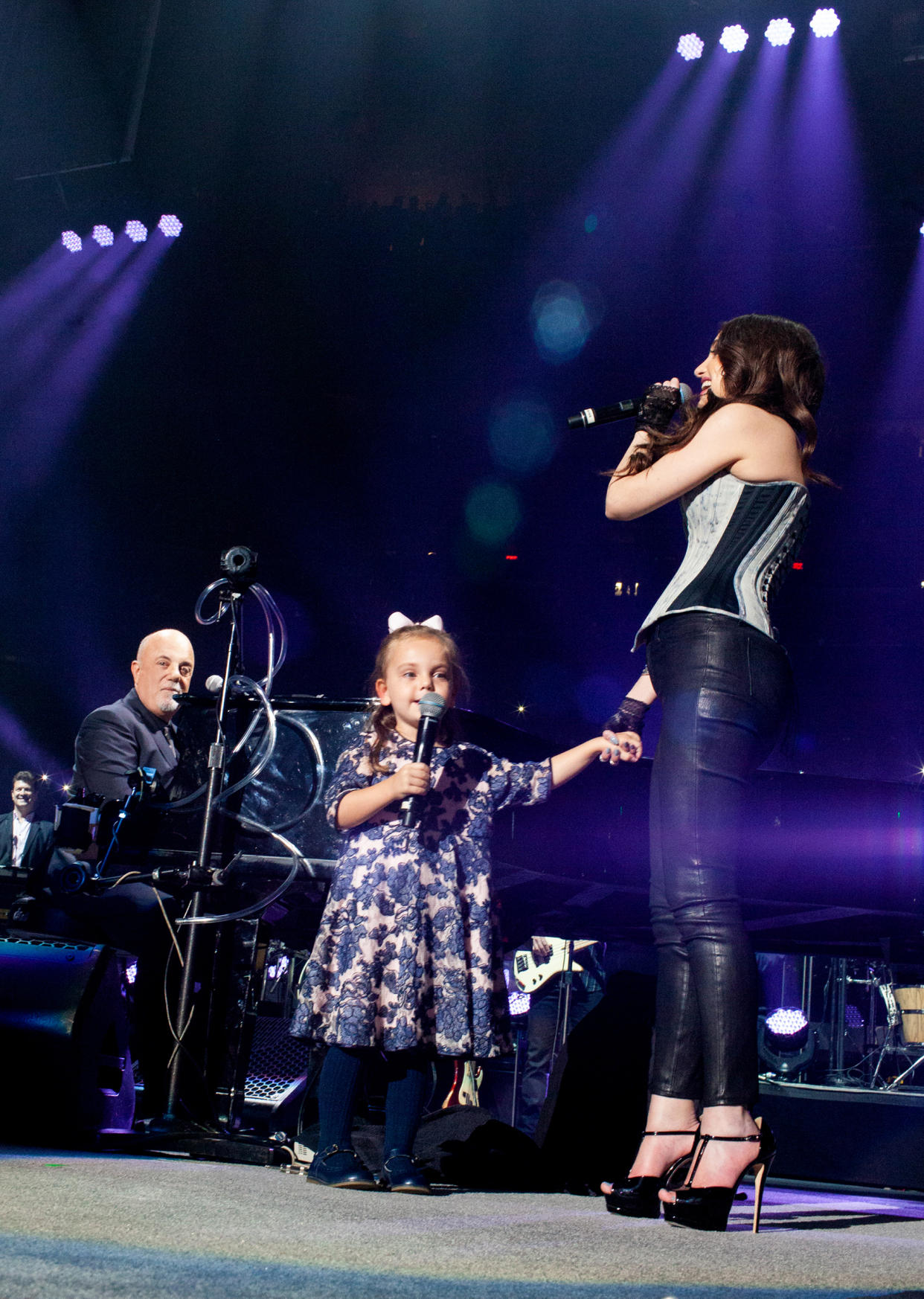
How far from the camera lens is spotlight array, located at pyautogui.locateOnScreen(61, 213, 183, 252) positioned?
25.8 ft

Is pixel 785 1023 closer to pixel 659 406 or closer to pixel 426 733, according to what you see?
pixel 426 733

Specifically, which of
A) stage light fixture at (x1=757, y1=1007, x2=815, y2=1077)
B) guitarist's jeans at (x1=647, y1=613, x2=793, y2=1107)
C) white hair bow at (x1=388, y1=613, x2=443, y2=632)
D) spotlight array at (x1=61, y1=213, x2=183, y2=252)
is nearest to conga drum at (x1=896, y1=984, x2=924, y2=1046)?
stage light fixture at (x1=757, y1=1007, x2=815, y2=1077)

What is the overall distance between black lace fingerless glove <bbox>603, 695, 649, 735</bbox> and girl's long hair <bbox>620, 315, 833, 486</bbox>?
55cm

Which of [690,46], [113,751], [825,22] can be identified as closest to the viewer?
[113,751]

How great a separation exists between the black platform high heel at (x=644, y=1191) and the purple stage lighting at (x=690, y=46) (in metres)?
6.63

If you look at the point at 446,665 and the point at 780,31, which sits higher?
the point at 780,31

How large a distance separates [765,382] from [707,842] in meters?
0.99

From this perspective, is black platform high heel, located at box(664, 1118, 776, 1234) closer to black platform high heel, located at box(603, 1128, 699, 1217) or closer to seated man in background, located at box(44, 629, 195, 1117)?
black platform high heel, located at box(603, 1128, 699, 1217)

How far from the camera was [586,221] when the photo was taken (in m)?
7.64

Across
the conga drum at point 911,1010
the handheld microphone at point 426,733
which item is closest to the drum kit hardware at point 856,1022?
the conga drum at point 911,1010

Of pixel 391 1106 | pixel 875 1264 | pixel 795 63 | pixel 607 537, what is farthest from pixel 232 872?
pixel 607 537

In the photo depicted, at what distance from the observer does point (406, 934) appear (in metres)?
2.54

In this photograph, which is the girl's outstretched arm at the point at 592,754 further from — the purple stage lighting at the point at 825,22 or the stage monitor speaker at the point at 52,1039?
the purple stage lighting at the point at 825,22

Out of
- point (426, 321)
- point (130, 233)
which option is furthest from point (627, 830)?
point (130, 233)
